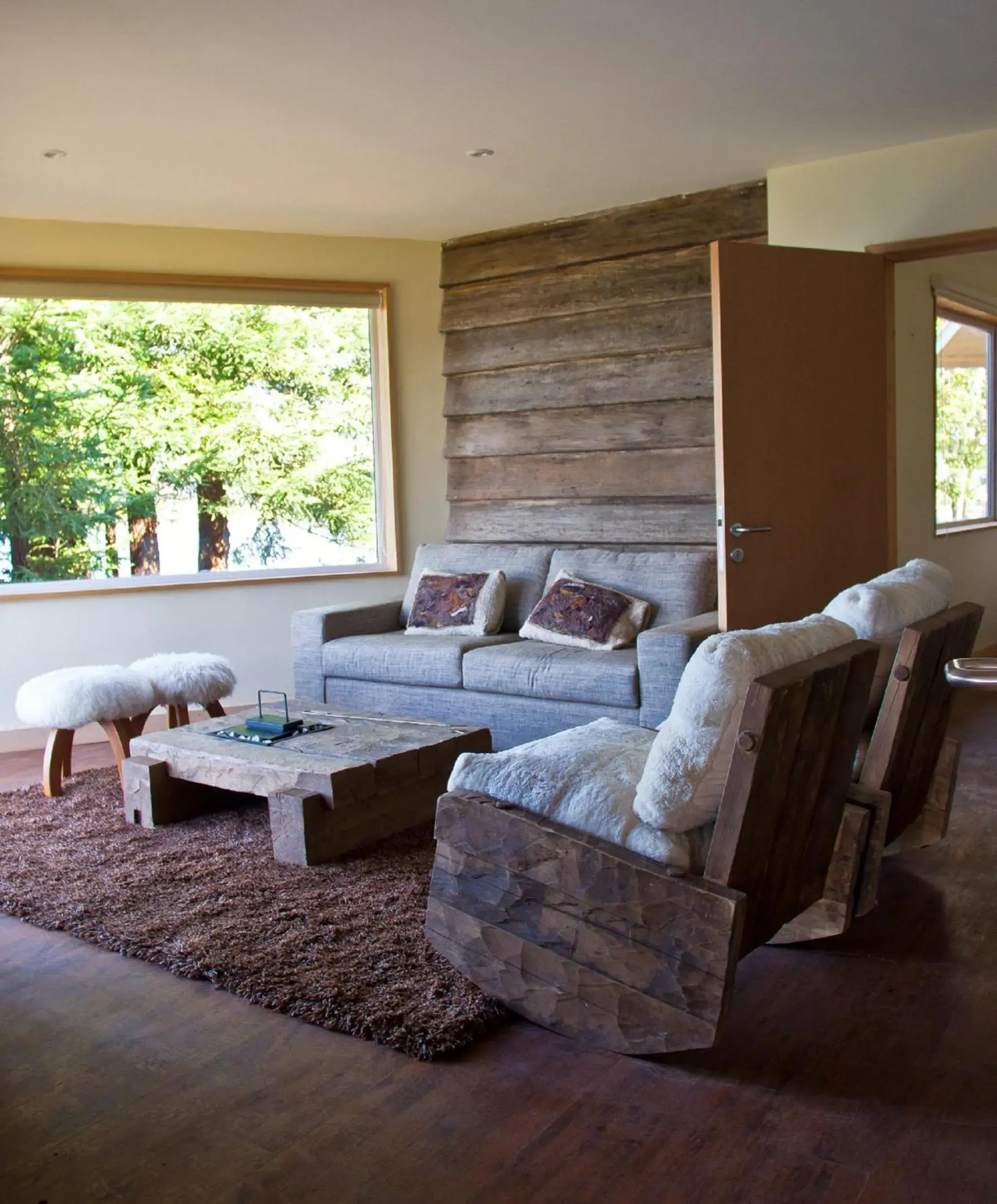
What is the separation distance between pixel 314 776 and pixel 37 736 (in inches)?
99.1

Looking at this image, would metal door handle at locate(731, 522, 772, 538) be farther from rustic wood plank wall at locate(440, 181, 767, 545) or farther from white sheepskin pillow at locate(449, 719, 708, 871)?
white sheepskin pillow at locate(449, 719, 708, 871)

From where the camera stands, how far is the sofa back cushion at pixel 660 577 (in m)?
4.61

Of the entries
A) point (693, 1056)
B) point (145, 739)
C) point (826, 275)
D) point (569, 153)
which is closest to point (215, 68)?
point (569, 153)

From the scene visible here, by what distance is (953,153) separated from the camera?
446 centimetres

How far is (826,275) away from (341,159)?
6.54ft

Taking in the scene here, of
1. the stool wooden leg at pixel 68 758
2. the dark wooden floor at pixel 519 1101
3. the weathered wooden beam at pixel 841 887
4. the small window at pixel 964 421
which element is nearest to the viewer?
the dark wooden floor at pixel 519 1101

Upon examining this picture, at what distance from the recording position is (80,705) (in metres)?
3.99

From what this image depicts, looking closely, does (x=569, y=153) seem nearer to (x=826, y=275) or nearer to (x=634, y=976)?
(x=826, y=275)

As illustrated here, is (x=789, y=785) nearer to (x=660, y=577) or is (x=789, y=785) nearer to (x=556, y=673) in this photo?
(x=556, y=673)

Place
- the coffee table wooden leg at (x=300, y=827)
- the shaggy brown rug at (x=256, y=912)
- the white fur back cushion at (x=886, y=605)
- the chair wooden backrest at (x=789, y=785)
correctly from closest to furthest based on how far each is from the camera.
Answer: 1. the chair wooden backrest at (x=789, y=785)
2. the shaggy brown rug at (x=256, y=912)
3. the white fur back cushion at (x=886, y=605)
4. the coffee table wooden leg at (x=300, y=827)

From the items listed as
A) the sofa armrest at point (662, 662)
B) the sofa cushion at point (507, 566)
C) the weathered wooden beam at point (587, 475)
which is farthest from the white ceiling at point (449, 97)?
the sofa armrest at point (662, 662)

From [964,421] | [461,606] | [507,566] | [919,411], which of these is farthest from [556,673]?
[964,421]

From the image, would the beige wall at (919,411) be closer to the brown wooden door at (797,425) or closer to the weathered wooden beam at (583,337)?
the brown wooden door at (797,425)

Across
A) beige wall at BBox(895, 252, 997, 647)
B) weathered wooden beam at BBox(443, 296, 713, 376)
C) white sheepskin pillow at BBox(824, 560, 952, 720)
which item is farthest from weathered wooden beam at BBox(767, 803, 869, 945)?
beige wall at BBox(895, 252, 997, 647)
